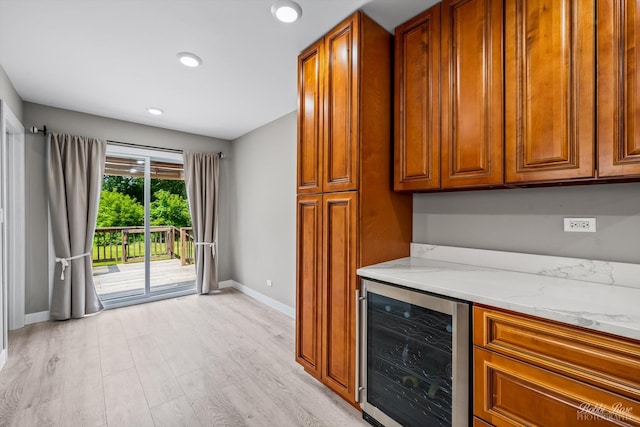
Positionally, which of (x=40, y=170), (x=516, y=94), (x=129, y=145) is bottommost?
(x=40, y=170)

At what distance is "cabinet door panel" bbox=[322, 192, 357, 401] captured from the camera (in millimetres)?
1842

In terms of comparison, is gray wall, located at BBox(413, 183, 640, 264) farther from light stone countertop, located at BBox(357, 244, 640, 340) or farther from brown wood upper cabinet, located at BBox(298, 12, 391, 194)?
brown wood upper cabinet, located at BBox(298, 12, 391, 194)

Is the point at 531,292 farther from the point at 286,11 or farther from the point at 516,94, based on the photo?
the point at 286,11

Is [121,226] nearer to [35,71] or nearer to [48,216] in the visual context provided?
[48,216]

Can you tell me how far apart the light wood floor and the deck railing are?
98 centimetres

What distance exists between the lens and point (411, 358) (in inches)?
60.3

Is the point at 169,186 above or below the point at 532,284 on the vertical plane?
above

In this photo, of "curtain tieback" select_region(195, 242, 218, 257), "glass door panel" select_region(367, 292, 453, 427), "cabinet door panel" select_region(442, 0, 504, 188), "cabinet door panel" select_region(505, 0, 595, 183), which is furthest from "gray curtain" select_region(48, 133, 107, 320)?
"cabinet door panel" select_region(505, 0, 595, 183)

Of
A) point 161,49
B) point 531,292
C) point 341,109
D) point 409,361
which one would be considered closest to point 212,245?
point 161,49

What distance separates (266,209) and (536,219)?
3.11 m

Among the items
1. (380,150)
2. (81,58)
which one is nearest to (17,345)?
(81,58)

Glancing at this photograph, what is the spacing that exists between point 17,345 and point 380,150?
151 inches

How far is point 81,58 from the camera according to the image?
7.68ft

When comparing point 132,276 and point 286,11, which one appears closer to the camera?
point 286,11
